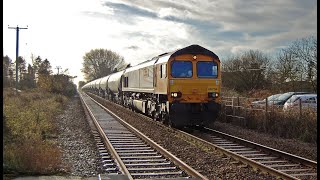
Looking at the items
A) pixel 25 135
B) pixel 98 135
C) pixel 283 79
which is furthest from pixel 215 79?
pixel 283 79

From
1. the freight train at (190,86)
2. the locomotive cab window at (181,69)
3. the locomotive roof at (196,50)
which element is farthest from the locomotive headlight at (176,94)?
the locomotive roof at (196,50)

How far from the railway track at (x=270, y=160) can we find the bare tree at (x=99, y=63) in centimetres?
9524

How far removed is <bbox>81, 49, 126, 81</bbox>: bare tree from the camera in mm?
106500

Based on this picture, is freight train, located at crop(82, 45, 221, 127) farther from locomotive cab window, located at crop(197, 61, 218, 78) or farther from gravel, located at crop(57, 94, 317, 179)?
gravel, located at crop(57, 94, 317, 179)

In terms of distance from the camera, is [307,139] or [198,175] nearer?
[198,175]

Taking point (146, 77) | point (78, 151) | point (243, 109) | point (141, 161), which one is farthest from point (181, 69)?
point (141, 161)

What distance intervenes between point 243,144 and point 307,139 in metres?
3.18

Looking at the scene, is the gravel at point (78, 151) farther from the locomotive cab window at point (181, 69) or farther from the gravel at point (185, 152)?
the locomotive cab window at point (181, 69)

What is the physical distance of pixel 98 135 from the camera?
14656 mm

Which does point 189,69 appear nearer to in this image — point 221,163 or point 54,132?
point 54,132

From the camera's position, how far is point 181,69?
15.9 meters

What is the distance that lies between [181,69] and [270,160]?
7.03 meters

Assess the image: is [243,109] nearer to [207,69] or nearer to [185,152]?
[207,69]

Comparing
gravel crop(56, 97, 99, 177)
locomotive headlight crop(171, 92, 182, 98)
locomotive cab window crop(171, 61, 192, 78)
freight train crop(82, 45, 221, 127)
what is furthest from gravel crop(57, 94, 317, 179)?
locomotive cab window crop(171, 61, 192, 78)
